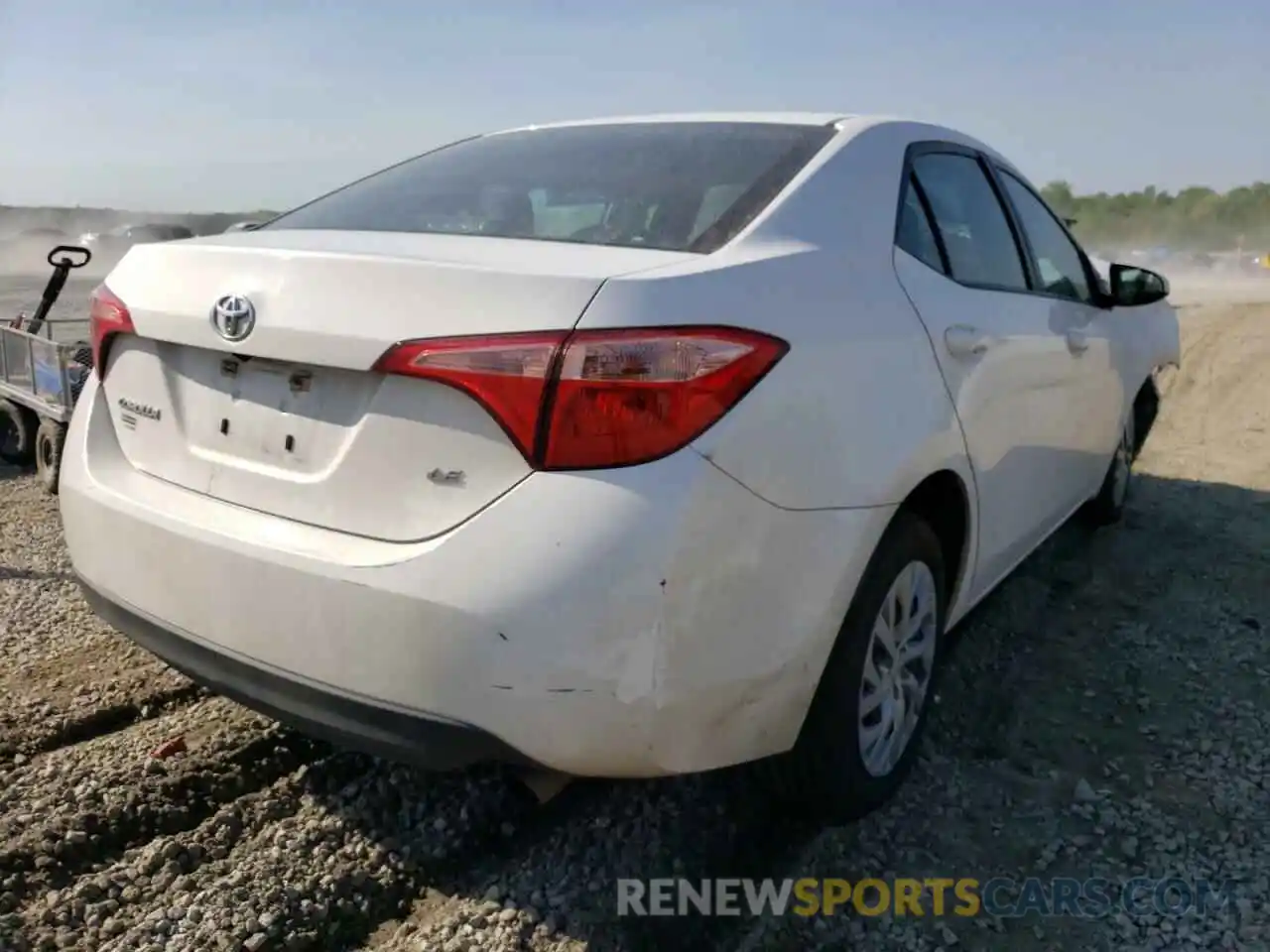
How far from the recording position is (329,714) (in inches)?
77.4

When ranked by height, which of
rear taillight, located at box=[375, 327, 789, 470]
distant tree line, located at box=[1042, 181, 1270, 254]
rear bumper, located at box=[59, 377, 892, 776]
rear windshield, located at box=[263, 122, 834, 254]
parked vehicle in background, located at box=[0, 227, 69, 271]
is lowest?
distant tree line, located at box=[1042, 181, 1270, 254]

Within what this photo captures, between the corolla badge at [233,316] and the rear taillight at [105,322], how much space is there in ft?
1.12

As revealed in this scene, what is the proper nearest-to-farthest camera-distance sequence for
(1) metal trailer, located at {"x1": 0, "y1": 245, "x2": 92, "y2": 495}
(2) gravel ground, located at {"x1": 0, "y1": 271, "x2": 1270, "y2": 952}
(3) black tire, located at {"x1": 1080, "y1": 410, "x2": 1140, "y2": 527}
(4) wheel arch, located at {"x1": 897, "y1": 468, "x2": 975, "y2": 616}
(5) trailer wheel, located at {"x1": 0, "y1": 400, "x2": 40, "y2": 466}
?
(2) gravel ground, located at {"x1": 0, "y1": 271, "x2": 1270, "y2": 952} < (4) wheel arch, located at {"x1": 897, "y1": 468, "x2": 975, "y2": 616} < (3) black tire, located at {"x1": 1080, "y1": 410, "x2": 1140, "y2": 527} < (1) metal trailer, located at {"x1": 0, "y1": 245, "x2": 92, "y2": 495} < (5) trailer wheel, located at {"x1": 0, "y1": 400, "x2": 40, "y2": 466}

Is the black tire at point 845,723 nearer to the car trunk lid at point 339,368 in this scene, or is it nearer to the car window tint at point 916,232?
the car window tint at point 916,232

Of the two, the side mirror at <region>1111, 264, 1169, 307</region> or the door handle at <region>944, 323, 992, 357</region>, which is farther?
the side mirror at <region>1111, 264, 1169, 307</region>

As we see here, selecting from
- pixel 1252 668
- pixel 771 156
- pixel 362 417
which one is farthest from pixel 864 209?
pixel 1252 668

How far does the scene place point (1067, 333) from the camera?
359 centimetres

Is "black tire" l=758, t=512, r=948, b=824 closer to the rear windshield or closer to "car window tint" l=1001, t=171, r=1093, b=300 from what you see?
the rear windshield

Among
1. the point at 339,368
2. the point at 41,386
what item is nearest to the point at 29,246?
the point at 41,386

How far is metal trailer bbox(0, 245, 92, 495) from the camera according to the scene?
→ 5.32 metres

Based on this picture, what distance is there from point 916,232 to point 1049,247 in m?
1.42

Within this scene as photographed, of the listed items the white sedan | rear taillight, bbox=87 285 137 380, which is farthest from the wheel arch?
rear taillight, bbox=87 285 137 380

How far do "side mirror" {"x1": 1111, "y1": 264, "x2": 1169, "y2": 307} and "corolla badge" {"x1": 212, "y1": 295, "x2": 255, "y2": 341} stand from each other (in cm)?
336

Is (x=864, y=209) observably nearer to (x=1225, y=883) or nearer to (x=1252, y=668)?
(x=1225, y=883)
